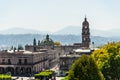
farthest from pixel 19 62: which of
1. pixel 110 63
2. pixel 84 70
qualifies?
pixel 84 70

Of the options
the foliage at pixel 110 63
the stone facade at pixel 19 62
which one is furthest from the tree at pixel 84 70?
the stone facade at pixel 19 62

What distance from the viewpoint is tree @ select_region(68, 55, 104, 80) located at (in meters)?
57.7

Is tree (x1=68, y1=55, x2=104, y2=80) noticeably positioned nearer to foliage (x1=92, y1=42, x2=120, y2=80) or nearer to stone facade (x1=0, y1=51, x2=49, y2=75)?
foliage (x1=92, y1=42, x2=120, y2=80)

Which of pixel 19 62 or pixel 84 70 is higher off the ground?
pixel 84 70

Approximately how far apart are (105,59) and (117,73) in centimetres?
400

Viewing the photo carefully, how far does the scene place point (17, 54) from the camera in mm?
124875

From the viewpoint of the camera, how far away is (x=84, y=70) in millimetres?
57906

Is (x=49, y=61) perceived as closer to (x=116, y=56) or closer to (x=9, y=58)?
(x=9, y=58)

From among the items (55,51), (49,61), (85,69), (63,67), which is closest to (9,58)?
(63,67)

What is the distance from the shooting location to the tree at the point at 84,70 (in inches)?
2270

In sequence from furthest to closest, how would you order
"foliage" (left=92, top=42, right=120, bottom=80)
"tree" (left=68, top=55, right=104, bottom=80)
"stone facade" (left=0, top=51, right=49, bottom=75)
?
"stone facade" (left=0, top=51, right=49, bottom=75), "foliage" (left=92, top=42, right=120, bottom=80), "tree" (left=68, top=55, right=104, bottom=80)

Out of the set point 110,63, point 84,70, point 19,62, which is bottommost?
point 19,62

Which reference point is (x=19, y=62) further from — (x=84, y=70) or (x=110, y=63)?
(x=84, y=70)

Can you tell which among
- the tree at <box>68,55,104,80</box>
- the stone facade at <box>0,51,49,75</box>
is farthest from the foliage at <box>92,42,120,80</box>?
the stone facade at <box>0,51,49,75</box>
